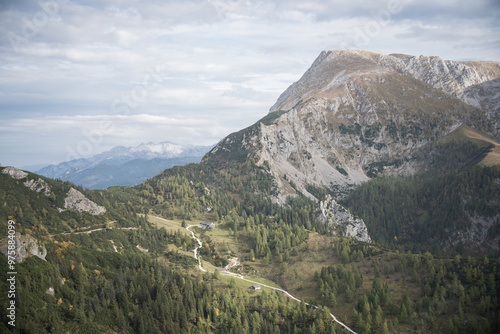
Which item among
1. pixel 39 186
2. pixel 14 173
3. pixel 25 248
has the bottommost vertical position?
pixel 25 248

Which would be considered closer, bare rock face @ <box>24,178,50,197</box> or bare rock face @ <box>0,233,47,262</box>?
bare rock face @ <box>0,233,47,262</box>

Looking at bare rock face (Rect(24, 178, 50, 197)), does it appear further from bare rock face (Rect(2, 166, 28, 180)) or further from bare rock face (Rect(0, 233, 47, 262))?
bare rock face (Rect(0, 233, 47, 262))

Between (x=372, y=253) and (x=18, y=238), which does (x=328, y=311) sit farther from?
(x=18, y=238)

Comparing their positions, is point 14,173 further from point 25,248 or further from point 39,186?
point 25,248

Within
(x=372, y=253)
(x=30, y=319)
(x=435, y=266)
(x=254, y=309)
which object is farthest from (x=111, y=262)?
(x=435, y=266)

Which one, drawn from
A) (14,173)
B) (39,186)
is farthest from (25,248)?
(14,173)

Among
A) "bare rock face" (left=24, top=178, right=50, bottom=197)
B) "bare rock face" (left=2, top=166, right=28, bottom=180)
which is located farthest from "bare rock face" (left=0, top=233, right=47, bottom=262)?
"bare rock face" (left=2, top=166, right=28, bottom=180)

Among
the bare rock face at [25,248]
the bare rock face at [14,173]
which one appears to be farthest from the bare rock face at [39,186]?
the bare rock face at [25,248]
